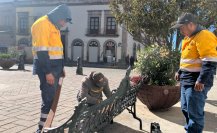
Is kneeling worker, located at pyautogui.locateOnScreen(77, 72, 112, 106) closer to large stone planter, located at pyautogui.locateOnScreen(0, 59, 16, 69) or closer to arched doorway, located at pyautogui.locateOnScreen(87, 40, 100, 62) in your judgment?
large stone planter, located at pyautogui.locateOnScreen(0, 59, 16, 69)

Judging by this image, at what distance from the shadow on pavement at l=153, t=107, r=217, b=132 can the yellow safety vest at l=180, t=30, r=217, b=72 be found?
64.8 inches

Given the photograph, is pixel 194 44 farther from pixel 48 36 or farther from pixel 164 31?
pixel 164 31

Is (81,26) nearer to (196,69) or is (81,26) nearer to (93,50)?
(93,50)

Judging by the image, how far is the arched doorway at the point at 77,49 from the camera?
116ft

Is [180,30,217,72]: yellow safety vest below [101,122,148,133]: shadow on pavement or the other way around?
the other way around

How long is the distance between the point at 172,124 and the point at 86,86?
1873 millimetres

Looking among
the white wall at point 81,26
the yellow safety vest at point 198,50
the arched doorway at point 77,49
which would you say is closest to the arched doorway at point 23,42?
the white wall at point 81,26

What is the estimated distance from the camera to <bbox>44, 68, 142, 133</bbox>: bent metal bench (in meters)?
2.58

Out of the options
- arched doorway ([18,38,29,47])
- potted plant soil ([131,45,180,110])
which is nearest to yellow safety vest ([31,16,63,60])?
potted plant soil ([131,45,180,110])

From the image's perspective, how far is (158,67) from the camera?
5.97m

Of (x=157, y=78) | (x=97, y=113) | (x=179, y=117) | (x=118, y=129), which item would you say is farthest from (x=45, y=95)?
(x=179, y=117)

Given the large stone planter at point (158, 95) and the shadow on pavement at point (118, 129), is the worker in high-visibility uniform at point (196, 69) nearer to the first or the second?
the shadow on pavement at point (118, 129)

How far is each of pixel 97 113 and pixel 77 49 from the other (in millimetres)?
32610

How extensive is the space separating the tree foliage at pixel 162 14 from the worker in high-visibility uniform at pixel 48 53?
3617 mm
